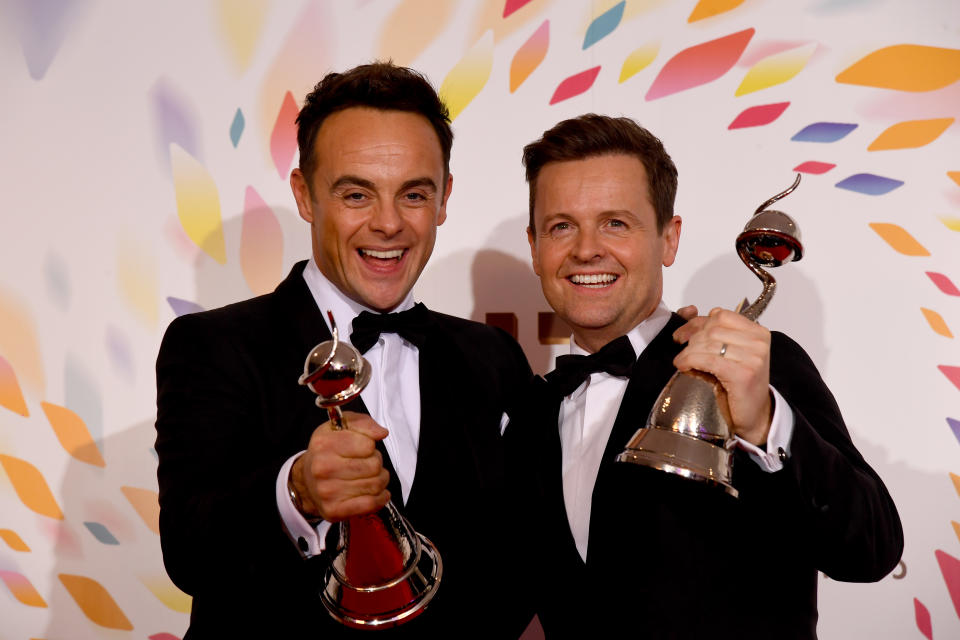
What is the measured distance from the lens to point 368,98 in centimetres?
237

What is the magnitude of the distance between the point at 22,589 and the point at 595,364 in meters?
2.74

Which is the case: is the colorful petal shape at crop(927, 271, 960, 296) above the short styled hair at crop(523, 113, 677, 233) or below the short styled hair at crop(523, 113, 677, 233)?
below

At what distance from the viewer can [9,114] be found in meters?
3.32

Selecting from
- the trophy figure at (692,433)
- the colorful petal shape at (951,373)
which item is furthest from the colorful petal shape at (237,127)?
the colorful petal shape at (951,373)

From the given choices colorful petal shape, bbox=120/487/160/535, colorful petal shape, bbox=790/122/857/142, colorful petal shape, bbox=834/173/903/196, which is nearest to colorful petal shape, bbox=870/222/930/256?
colorful petal shape, bbox=834/173/903/196

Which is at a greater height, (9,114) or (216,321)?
(9,114)

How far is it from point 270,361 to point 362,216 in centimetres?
51

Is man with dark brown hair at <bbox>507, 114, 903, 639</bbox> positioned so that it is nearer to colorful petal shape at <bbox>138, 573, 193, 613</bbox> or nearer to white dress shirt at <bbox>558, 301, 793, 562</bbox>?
white dress shirt at <bbox>558, 301, 793, 562</bbox>

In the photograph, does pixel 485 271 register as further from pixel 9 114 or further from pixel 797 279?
pixel 9 114

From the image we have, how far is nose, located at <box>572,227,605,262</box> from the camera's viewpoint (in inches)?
94.7

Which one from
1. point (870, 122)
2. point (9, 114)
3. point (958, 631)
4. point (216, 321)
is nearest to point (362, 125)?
point (216, 321)

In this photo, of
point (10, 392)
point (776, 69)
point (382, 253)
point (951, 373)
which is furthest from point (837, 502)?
point (10, 392)

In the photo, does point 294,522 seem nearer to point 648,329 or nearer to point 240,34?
point 648,329

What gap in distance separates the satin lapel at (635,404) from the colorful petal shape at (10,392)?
99.3 inches
